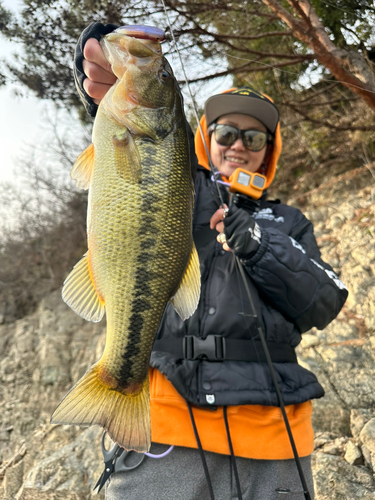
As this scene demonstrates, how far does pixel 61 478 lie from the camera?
444cm

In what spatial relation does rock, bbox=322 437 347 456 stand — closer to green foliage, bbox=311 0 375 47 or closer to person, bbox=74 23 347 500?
person, bbox=74 23 347 500

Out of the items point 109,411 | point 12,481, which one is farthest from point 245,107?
point 12,481

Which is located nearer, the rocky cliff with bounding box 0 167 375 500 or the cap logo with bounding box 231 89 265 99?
the cap logo with bounding box 231 89 265 99

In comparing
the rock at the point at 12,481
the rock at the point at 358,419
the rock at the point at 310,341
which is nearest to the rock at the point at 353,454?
the rock at the point at 358,419

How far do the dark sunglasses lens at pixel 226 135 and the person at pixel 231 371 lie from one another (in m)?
0.72

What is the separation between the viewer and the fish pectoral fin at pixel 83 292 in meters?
1.41

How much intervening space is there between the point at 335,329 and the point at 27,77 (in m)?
5.70

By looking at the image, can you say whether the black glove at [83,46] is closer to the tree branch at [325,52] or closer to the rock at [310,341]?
the tree branch at [325,52]

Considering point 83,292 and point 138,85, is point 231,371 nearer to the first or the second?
point 83,292

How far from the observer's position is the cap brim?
8.13ft

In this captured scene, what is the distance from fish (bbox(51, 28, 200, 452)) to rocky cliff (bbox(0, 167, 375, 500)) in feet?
8.89

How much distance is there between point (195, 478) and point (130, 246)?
3.68ft

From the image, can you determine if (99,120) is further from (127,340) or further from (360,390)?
(360,390)

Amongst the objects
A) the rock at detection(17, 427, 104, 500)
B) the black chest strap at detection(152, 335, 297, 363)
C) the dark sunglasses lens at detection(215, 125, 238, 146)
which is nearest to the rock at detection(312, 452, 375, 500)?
the black chest strap at detection(152, 335, 297, 363)
